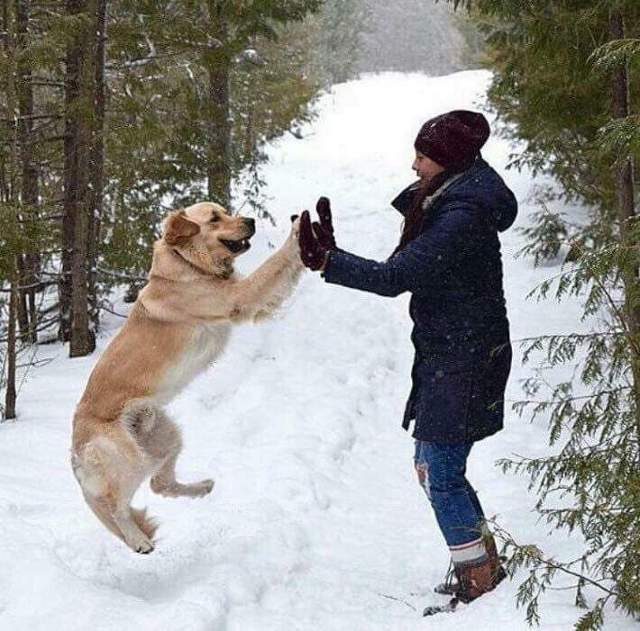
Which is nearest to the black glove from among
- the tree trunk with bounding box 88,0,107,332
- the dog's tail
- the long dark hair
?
the long dark hair

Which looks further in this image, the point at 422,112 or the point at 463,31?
the point at 463,31

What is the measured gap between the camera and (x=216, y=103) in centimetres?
1204

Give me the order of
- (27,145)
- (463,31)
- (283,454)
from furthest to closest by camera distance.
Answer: (463,31)
(27,145)
(283,454)

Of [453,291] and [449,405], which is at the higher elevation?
[453,291]

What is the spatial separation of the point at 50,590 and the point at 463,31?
143 ft

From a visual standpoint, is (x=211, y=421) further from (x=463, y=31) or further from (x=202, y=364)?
(x=463, y=31)

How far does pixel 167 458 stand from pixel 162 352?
2.09 feet

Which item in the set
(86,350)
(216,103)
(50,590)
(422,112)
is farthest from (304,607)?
(422,112)

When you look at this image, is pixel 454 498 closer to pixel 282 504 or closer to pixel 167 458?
pixel 167 458

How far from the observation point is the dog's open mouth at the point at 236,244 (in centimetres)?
448

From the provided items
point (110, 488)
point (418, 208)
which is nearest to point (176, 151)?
point (110, 488)

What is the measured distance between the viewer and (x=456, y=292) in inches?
142

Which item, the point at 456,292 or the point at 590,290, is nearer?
the point at 456,292

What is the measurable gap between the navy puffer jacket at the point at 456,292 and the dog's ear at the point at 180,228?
1.24m
